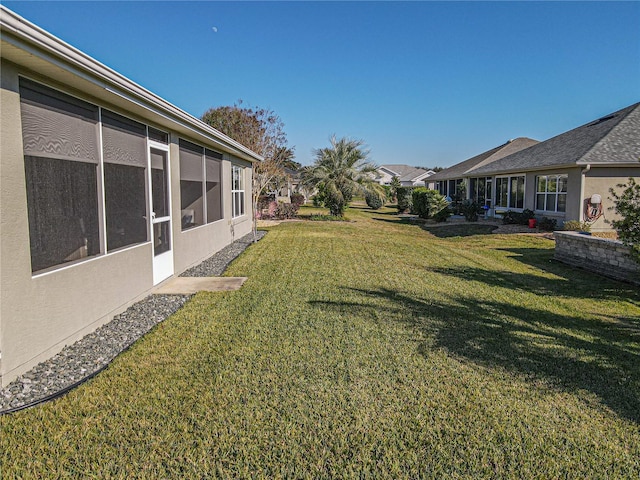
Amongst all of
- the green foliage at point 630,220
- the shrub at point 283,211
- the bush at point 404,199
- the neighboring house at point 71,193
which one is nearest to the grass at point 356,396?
the neighboring house at point 71,193

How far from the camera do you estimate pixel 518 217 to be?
1836cm

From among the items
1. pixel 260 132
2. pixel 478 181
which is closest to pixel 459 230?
pixel 478 181

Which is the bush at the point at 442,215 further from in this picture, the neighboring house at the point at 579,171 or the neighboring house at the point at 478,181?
the neighboring house at the point at 478,181

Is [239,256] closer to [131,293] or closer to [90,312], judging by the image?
[131,293]

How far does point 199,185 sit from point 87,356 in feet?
20.1

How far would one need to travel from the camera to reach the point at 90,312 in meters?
4.78

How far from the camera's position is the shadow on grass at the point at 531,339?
382 cm

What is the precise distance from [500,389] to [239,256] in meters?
7.97

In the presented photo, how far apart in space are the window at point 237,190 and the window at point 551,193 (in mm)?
12865

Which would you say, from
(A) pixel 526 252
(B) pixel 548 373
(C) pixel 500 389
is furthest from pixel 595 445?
(A) pixel 526 252

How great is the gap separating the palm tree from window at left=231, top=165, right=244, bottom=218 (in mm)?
7601

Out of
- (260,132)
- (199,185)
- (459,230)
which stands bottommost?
(459,230)

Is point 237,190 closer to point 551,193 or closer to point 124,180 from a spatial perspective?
point 124,180

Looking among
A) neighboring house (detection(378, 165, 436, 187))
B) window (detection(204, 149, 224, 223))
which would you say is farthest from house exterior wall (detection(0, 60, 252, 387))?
neighboring house (detection(378, 165, 436, 187))
